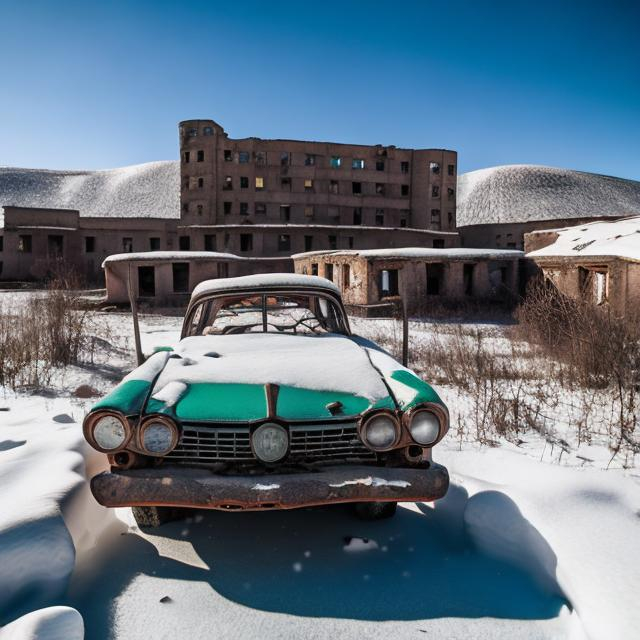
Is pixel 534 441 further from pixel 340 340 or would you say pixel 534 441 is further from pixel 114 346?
pixel 114 346

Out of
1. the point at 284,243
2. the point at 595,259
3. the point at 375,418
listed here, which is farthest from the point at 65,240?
the point at 375,418

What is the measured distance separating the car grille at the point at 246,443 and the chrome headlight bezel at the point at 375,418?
2.5 inches

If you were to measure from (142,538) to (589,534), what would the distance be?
2.65 meters

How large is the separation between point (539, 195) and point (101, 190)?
279ft

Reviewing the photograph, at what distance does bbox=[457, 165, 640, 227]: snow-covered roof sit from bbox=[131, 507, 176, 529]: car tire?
280 feet

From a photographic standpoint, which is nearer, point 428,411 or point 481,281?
point 428,411

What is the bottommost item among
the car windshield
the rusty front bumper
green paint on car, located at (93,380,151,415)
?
the rusty front bumper

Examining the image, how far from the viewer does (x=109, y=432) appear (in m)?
2.69

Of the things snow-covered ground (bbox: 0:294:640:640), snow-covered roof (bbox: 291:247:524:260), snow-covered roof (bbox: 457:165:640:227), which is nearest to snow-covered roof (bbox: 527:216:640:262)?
snow-covered roof (bbox: 291:247:524:260)

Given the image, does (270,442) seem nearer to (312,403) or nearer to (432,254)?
(312,403)

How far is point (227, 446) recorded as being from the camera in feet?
8.95

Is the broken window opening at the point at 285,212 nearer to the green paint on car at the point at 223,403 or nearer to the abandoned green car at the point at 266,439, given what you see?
the abandoned green car at the point at 266,439

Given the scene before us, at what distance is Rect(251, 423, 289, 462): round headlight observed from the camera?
2.68 meters

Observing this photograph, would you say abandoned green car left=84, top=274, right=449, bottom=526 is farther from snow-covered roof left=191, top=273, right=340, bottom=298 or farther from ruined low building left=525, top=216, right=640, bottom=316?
ruined low building left=525, top=216, right=640, bottom=316
